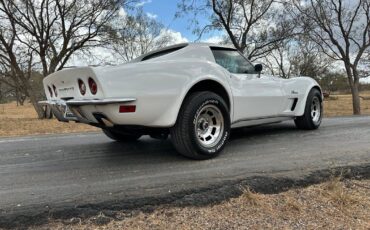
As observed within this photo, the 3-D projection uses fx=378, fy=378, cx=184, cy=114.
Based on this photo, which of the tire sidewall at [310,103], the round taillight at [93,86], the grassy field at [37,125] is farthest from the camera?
the grassy field at [37,125]

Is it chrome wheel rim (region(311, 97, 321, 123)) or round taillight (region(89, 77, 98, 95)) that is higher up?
round taillight (region(89, 77, 98, 95))

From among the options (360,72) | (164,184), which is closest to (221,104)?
(164,184)

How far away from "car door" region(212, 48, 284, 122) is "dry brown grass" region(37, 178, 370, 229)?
5.98ft

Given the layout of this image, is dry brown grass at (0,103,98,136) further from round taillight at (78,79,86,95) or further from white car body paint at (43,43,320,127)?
round taillight at (78,79,86,95)

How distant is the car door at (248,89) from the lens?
5121mm

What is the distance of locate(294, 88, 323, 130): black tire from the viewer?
6735 millimetres

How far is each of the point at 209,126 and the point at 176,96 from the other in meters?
0.75

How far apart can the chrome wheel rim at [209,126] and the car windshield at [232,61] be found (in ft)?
2.44

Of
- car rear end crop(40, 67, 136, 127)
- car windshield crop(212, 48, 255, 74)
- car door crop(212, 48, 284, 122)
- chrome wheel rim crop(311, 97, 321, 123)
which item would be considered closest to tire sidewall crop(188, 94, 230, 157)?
car door crop(212, 48, 284, 122)

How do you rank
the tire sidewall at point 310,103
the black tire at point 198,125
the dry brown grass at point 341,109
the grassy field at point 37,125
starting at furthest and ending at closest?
the dry brown grass at point 341,109 < the grassy field at point 37,125 < the tire sidewall at point 310,103 < the black tire at point 198,125

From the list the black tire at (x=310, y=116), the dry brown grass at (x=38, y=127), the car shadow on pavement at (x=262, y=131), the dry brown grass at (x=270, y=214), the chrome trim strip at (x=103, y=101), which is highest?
the chrome trim strip at (x=103, y=101)

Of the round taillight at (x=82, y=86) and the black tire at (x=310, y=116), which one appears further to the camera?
the black tire at (x=310, y=116)

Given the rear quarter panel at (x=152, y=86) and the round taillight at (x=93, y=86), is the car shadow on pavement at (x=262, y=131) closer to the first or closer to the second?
the rear quarter panel at (x=152, y=86)

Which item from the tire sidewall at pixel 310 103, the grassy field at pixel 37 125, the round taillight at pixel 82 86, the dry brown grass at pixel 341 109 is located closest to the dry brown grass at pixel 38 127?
the grassy field at pixel 37 125
